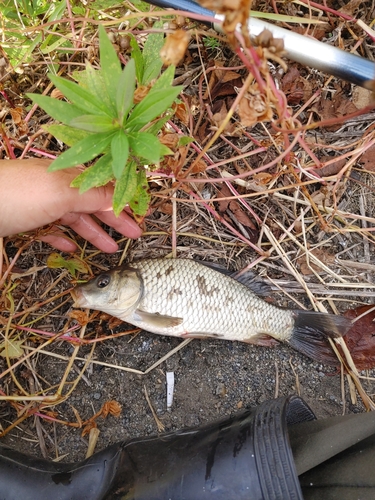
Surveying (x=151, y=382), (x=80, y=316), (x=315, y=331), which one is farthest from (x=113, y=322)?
(x=315, y=331)

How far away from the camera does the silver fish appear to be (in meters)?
2.14

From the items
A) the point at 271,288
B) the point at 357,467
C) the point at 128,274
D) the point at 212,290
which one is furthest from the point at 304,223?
the point at 357,467

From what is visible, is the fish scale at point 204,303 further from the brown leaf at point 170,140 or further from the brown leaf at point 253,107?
the brown leaf at point 253,107

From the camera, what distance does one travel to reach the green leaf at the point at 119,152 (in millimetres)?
1263

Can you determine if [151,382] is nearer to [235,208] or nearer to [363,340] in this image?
[235,208]

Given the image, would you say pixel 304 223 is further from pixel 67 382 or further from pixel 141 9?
pixel 67 382

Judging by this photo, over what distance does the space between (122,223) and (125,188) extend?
2.04 ft

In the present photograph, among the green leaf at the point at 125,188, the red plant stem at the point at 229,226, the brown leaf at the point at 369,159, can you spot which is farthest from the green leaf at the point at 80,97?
the brown leaf at the point at 369,159

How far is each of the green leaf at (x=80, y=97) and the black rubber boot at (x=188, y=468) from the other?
4.24 feet

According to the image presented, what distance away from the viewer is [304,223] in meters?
2.37

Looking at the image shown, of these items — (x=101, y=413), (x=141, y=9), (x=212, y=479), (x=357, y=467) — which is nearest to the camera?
(x=357, y=467)

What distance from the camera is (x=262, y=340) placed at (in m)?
2.28

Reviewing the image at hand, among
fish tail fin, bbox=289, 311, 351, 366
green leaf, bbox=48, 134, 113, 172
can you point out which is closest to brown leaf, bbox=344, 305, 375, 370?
fish tail fin, bbox=289, 311, 351, 366

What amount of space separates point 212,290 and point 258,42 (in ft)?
4.07
